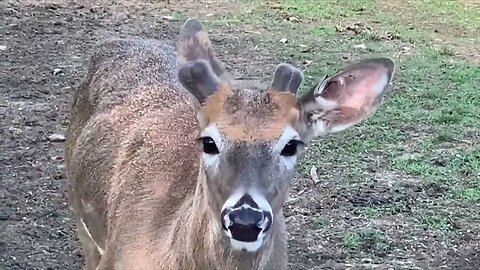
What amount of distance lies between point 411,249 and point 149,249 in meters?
2.15

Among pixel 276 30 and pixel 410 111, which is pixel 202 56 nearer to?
pixel 410 111

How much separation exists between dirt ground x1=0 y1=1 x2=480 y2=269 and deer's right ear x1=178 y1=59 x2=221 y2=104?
6.85 feet

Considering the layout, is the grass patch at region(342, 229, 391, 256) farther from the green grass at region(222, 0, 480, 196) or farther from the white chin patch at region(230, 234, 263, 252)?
the white chin patch at region(230, 234, 263, 252)

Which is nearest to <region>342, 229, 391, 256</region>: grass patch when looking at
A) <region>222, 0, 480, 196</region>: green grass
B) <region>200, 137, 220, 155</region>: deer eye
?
<region>222, 0, 480, 196</region>: green grass

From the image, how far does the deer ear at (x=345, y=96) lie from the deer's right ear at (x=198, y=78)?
346mm

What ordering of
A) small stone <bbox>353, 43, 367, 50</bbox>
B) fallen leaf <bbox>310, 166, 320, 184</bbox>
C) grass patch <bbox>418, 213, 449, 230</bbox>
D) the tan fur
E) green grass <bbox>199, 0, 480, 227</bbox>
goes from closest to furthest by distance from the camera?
the tan fur < grass patch <bbox>418, 213, 449, 230</bbox> < fallen leaf <bbox>310, 166, 320, 184</bbox> < green grass <bbox>199, 0, 480, 227</bbox> < small stone <bbox>353, 43, 367, 50</bbox>

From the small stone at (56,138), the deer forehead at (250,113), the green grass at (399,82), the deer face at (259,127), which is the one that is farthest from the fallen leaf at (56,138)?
the deer forehead at (250,113)

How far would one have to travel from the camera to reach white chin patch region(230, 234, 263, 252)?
3.34 meters

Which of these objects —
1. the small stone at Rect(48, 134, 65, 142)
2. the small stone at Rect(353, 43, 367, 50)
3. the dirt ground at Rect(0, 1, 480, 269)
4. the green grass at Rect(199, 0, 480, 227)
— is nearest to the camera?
the dirt ground at Rect(0, 1, 480, 269)

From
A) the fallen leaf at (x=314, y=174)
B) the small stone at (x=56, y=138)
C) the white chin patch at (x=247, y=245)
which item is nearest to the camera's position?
the white chin patch at (x=247, y=245)

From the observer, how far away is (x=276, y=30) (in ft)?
35.6

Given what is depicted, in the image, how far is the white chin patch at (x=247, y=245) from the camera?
3.34 meters

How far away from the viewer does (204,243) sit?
12.1ft

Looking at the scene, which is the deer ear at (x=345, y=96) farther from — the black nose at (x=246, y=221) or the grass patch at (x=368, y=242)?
the grass patch at (x=368, y=242)
